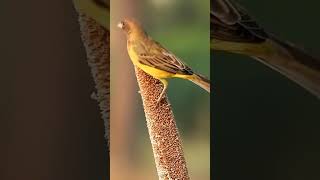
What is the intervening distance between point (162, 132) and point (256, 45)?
35cm

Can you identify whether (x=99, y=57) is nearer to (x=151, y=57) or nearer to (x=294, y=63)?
(x=151, y=57)

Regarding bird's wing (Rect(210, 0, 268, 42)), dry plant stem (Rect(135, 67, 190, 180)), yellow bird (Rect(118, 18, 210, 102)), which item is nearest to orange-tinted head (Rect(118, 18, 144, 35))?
yellow bird (Rect(118, 18, 210, 102))

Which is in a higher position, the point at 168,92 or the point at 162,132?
the point at 168,92

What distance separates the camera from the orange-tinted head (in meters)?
1.40

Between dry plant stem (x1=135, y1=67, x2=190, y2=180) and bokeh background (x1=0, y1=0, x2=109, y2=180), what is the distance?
146mm

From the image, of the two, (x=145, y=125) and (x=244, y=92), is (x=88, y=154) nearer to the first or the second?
(x=145, y=125)

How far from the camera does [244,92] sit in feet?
4.25

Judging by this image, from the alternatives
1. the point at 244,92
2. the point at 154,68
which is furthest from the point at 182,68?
the point at 244,92

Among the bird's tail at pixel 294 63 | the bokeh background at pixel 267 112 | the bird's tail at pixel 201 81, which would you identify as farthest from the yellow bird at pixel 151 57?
the bird's tail at pixel 294 63

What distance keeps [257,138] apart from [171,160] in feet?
0.81

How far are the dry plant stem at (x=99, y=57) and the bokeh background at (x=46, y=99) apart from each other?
0.06ft

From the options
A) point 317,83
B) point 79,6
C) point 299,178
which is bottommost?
point 299,178

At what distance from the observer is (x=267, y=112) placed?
1283 millimetres

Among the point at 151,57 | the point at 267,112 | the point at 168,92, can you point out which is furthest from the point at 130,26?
the point at 267,112
